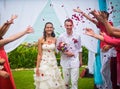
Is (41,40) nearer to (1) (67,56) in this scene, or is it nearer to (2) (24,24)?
(1) (67,56)

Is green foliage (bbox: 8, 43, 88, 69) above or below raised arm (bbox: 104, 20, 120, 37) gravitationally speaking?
below

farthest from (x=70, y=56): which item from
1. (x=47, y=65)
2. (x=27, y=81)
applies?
(x=27, y=81)

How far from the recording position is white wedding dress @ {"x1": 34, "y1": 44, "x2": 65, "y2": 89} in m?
5.76

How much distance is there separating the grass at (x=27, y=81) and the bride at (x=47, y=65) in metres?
1.42

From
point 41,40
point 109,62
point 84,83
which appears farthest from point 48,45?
point 84,83

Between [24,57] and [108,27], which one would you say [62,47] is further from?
[24,57]

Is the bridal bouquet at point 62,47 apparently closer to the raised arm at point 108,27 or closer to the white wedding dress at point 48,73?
the white wedding dress at point 48,73

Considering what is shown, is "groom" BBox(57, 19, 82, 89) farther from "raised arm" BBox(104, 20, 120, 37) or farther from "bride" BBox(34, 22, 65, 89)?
"raised arm" BBox(104, 20, 120, 37)

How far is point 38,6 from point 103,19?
3866 mm

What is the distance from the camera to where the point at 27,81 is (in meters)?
8.06

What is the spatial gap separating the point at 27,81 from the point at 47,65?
92.8 inches

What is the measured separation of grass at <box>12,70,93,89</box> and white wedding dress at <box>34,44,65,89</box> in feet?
4.63

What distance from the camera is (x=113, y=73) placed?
6.08 m

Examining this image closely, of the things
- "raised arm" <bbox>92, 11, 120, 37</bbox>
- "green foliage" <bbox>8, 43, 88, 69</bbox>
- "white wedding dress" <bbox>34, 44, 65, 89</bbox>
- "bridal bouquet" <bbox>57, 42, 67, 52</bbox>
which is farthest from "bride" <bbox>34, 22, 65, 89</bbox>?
"green foliage" <bbox>8, 43, 88, 69</bbox>
